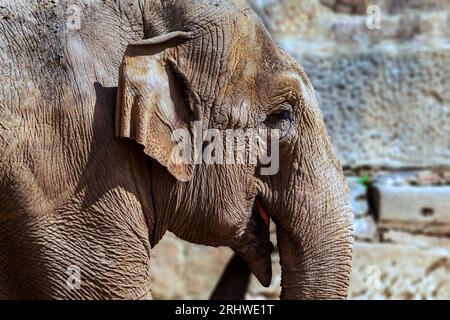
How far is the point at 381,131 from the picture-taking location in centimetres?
425

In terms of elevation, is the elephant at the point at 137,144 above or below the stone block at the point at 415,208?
below

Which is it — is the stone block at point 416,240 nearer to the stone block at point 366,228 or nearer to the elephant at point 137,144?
the stone block at point 366,228

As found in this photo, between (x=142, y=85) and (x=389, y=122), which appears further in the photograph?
(x=389, y=122)

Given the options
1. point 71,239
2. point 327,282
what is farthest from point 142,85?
point 327,282

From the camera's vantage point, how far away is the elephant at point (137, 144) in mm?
2256

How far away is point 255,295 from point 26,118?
201 centimetres

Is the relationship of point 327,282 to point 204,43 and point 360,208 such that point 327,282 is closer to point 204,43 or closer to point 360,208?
point 204,43

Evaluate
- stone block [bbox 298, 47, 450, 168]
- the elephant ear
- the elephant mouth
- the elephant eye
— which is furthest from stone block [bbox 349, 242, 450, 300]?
the elephant ear

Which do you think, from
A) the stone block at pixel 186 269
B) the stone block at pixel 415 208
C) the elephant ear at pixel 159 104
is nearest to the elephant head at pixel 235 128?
the elephant ear at pixel 159 104

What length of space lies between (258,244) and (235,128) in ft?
1.08

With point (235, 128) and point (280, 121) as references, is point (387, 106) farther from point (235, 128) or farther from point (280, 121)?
point (235, 128)

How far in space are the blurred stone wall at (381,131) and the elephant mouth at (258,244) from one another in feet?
4.83

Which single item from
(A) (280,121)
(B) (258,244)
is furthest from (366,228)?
(A) (280,121)

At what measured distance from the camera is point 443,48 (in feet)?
13.9
